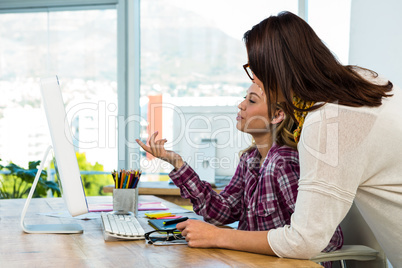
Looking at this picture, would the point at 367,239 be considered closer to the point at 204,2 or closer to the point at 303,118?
the point at 303,118

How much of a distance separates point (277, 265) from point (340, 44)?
2.53m

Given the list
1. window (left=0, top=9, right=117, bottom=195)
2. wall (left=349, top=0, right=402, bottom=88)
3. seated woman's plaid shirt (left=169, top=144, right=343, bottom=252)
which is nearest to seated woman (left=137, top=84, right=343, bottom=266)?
seated woman's plaid shirt (left=169, top=144, right=343, bottom=252)

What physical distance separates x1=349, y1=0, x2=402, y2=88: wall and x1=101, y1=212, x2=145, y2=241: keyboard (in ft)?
4.94

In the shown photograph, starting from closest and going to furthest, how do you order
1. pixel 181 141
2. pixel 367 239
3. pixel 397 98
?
1. pixel 397 98
2. pixel 367 239
3. pixel 181 141

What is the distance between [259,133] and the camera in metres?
1.83

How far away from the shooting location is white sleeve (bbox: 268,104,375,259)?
1.04m

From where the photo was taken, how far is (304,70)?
1.14 metres

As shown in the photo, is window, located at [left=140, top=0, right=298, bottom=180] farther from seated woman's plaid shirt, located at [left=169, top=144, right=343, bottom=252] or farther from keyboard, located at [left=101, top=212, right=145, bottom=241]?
keyboard, located at [left=101, top=212, right=145, bottom=241]

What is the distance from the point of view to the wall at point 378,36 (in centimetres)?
231

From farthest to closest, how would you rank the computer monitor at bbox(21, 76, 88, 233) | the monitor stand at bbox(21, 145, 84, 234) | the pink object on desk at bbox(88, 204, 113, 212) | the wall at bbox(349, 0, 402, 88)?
the wall at bbox(349, 0, 402, 88), the pink object on desk at bbox(88, 204, 113, 212), the monitor stand at bbox(21, 145, 84, 234), the computer monitor at bbox(21, 76, 88, 233)

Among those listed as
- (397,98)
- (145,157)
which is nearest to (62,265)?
(397,98)

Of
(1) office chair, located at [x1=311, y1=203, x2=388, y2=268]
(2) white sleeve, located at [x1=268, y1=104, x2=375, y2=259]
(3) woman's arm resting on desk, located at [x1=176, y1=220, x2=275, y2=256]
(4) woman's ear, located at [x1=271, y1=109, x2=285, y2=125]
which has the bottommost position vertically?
(1) office chair, located at [x1=311, y1=203, x2=388, y2=268]

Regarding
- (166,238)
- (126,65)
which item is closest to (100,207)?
(166,238)

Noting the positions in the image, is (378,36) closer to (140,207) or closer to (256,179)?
(256,179)
